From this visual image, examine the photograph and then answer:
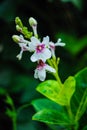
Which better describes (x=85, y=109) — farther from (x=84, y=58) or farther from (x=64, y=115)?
(x=84, y=58)

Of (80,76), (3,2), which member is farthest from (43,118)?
(3,2)

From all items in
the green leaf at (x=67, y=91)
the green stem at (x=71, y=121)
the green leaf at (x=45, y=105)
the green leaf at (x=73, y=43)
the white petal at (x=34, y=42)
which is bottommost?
the green stem at (x=71, y=121)

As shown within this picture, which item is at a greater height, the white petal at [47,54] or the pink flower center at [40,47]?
the pink flower center at [40,47]

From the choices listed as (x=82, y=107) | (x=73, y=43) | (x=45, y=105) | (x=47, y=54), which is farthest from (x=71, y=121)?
(x=73, y=43)

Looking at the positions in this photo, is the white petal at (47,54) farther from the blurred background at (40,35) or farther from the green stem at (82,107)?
the blurred background at (40,35)

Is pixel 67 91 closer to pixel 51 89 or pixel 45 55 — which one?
pixel 51 89

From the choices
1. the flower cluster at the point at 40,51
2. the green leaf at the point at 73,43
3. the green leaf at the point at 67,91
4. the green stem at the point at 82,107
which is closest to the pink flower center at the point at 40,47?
the flower cluster at the point at 40,51

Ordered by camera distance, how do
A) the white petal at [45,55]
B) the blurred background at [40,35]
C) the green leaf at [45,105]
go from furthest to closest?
the blurred background at [40,35] < the green leaf at [45,105] < the white petal at [45,55]
